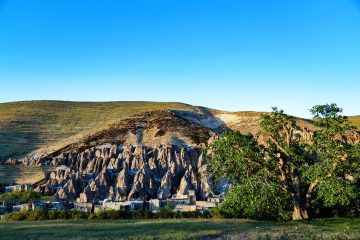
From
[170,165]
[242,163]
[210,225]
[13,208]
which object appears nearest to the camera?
[210,225]

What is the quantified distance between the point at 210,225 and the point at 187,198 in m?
24.3

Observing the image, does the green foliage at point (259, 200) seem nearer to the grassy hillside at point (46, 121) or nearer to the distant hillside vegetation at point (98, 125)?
the distant hillside vegetation at point (98, 125)

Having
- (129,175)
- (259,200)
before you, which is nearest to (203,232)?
(259,200)

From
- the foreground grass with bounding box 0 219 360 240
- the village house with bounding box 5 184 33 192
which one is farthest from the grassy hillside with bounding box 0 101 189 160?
the foreground grass with bounding box 0 219 360 240

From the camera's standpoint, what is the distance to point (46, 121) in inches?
5197

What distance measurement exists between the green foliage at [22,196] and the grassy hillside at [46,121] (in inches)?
1304

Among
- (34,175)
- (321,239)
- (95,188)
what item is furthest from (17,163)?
(321,239)

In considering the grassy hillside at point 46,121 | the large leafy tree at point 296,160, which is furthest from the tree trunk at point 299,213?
the grassy hillside at point 46,121

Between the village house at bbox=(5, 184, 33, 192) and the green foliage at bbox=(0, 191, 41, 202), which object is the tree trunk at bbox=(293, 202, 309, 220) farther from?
the village house at bbox=(5, 184, 33, 192)

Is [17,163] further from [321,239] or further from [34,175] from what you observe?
[321,239]

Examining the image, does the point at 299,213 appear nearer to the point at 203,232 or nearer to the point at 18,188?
the point at 203,232

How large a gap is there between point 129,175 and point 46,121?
78390mm

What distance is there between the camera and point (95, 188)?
57.4m

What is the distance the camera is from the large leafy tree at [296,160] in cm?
3031
